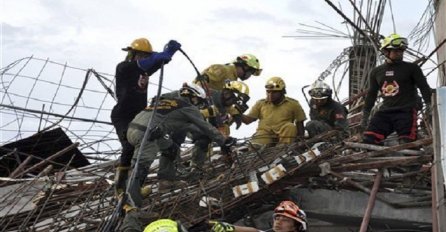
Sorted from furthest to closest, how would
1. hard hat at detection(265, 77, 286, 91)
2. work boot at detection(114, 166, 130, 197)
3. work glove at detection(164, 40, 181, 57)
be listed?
hard hat at detection(265, 77, 286, 91) → work boot at detection(114, 166, 130, 197) → work glove at detection(164, 40, 181, 57)

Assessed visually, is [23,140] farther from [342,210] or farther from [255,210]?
[342,210]

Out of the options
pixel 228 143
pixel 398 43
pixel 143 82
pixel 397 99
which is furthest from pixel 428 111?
pixel 143 82

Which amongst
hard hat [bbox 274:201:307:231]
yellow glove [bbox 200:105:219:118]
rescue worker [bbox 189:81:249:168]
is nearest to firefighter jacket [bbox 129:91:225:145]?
yellow glove [bbox 200:105:219:118]

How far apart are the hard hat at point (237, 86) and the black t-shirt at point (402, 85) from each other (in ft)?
7.73

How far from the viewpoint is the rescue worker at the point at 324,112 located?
404 inches

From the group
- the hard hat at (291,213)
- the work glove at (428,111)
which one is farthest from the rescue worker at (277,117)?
the hard hat at (291,213)

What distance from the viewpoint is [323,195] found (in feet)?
27.8

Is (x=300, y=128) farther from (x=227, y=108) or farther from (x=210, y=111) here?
(x=210, y=111)

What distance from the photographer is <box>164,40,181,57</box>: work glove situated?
322 inches

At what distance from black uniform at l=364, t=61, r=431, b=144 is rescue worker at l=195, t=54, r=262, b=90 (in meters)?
2.71

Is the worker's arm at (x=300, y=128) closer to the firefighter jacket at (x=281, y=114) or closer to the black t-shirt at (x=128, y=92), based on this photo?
the firefighter jacket at (x=281, y=114)

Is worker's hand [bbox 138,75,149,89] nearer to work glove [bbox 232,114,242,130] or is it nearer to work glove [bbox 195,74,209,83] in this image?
work glove [bbox 195,74,209,83]

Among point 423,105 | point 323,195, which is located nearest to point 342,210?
point 323,195

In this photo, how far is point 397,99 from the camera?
28.9 ft
